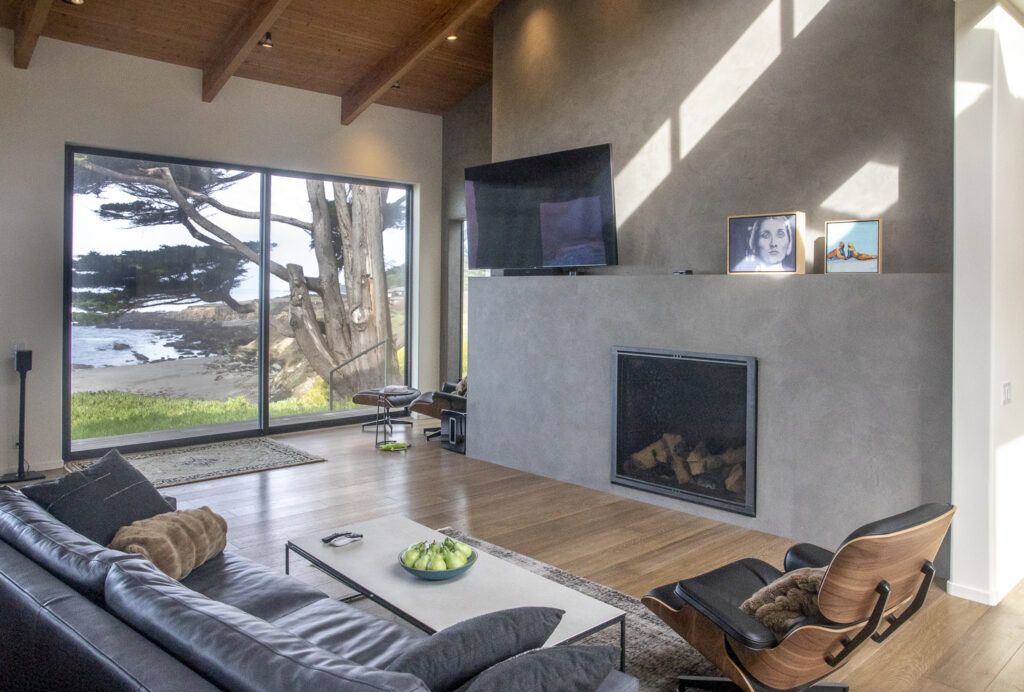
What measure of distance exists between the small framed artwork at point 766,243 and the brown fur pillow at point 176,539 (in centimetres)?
328

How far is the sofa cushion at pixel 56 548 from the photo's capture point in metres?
1.85

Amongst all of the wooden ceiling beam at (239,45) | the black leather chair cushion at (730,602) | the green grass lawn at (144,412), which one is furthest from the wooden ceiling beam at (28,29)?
the black leather chair cushion at (730,602)

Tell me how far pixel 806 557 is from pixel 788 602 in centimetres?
52

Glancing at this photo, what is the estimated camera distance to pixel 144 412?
6492 millimetres

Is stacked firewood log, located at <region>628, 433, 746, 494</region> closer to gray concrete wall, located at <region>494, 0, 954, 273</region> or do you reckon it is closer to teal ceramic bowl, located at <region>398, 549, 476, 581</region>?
gray concrete wall, located at <region>494, 0, 954, 273</region>

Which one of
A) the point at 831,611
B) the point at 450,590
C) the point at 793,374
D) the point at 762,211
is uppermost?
the point at 762,211

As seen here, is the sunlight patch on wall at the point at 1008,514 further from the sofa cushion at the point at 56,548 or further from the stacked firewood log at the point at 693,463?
the sofa cushion at the point at 56,548

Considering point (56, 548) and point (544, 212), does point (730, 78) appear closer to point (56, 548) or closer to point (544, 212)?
point (544, 212)

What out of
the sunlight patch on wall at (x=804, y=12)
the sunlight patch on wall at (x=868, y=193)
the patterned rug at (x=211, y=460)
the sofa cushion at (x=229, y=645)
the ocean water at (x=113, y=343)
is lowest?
the patterned rug at (x=211, y=460)

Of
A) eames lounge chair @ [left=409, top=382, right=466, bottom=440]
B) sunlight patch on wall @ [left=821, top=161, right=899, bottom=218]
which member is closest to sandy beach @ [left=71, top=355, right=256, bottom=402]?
eames lounge chair @ [left=409, top=382, right=466, bottom=440]

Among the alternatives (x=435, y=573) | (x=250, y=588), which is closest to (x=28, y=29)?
(x=250, y=588)

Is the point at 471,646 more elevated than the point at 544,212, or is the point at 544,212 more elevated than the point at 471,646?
the point at 544,212

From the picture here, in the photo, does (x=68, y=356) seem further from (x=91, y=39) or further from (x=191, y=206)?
(x=91, y=39)

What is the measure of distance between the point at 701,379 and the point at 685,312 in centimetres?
44
